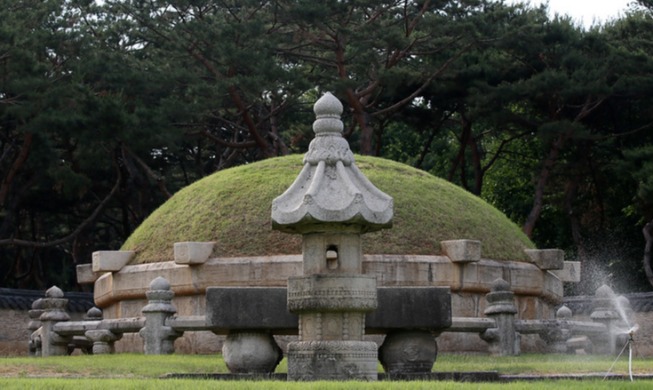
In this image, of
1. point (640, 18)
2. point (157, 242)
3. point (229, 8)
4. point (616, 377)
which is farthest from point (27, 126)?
point (616, 377)

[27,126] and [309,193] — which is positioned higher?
[27,126]

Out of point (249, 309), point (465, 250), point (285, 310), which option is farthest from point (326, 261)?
point (465, 250)

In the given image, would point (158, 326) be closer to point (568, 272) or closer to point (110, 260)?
A: point (110, 260)

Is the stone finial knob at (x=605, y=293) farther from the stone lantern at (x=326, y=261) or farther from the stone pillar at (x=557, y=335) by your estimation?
the stone lantern at (x=326, y=261)

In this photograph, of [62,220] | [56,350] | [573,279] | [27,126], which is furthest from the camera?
[62,220]

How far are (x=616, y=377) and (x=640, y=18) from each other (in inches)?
967

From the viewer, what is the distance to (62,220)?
40.9m

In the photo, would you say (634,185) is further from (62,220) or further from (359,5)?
(62,220)

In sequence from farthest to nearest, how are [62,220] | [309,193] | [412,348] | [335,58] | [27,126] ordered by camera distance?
[62,220]
[335,58]
[27,126]
[412,348]
[309,193]

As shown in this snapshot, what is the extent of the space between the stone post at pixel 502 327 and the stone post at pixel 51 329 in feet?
25.0

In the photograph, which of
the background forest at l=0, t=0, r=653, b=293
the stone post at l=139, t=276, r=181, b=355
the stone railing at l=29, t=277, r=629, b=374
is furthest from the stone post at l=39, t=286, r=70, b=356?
the background forest at l=0, t=0, r=653, b=293

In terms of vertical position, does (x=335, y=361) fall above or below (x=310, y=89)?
below

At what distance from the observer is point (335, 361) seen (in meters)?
11.0

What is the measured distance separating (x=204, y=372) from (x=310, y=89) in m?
21.9
